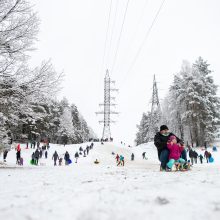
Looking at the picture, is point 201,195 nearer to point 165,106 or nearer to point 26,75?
point 26,75

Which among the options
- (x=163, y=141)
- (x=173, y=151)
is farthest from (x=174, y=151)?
(x=163, y=141)

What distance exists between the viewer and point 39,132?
58.2 meters

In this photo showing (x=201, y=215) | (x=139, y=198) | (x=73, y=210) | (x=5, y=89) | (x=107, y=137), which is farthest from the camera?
(x=107, y=137)

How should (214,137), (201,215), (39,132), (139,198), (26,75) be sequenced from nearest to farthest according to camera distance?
1. (201,215)
2. (139,198)
3. (26,75)
4. (214,137)
5. (39,132)

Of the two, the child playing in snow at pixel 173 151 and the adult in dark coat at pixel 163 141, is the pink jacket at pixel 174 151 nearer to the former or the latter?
the child playing in snow at pixel 173 151

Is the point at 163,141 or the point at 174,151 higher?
the point at 163,141

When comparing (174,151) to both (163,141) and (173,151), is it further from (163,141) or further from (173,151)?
(163,141)

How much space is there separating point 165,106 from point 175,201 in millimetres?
59186

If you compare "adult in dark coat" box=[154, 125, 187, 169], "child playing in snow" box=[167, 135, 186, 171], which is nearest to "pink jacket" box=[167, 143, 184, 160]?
"child playing in snow" box=[167, 135, 186, 171]

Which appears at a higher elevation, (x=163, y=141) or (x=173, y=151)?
(x=163, y=141)

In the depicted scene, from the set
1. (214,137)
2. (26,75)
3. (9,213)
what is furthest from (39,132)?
(9,213)

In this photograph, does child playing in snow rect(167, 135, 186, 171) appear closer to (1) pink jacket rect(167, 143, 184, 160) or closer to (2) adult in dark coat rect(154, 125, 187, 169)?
(1) pink jacket rect(167, 143, 184, 160)

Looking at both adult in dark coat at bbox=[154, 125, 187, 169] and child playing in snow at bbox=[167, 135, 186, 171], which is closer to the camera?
child playing in snow at bbox=[167, 135, 186, 171]

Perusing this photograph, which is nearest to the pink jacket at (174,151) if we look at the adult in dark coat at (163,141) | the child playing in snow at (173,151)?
the child playing in snow at (173,151)
